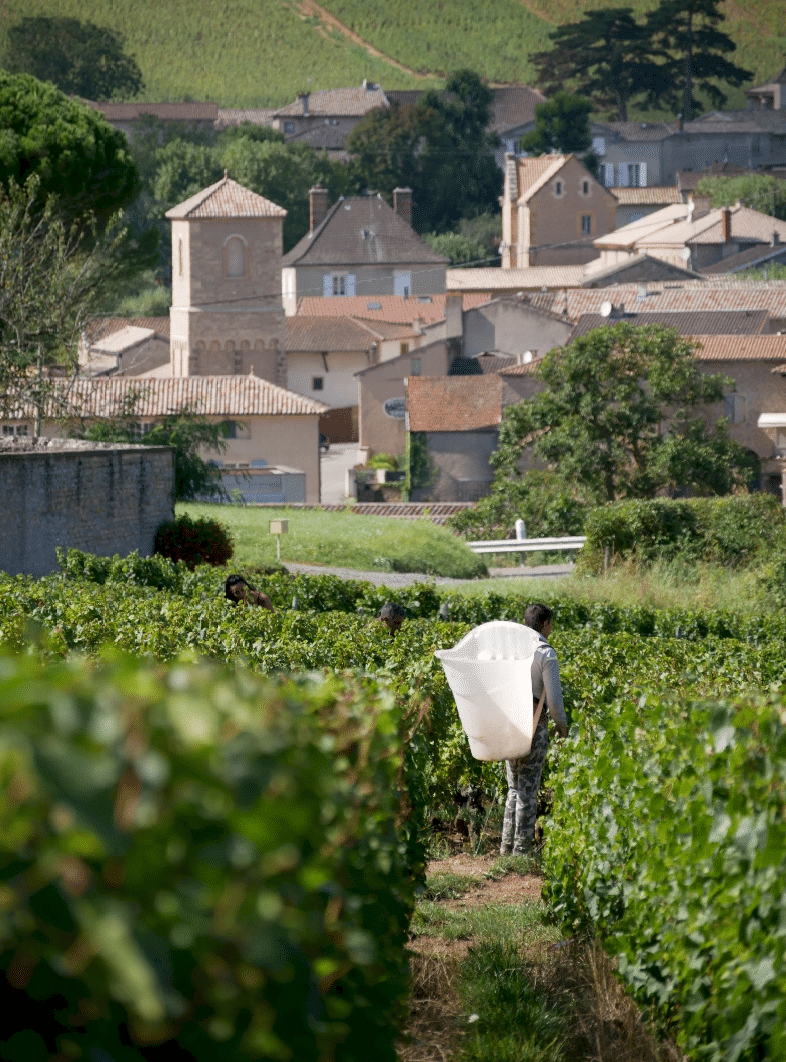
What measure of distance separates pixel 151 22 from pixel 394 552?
149 meters

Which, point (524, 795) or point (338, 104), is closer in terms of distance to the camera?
point (524, 795)

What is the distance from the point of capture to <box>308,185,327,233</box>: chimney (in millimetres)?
95625

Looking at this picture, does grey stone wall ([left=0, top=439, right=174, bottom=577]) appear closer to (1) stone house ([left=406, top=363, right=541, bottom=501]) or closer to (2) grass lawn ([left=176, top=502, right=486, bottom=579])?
(2) grass lawn ([left=176, top=502, right=486, bottom=579])

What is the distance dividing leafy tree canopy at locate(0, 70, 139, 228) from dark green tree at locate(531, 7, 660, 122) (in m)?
97.0

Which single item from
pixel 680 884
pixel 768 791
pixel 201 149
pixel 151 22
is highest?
pixel 151 22

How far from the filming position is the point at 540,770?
864cm

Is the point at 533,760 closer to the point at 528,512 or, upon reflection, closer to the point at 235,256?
the point at 528,512

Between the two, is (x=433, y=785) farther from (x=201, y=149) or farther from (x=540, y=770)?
(x=201, y=149)

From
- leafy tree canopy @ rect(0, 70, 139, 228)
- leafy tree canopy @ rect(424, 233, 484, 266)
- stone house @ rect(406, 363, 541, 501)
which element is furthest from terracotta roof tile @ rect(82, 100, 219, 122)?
leafy tree canopy @ rect(0, 70, 139, 228)

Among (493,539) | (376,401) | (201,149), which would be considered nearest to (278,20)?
(201,149)

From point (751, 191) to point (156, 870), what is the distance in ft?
334

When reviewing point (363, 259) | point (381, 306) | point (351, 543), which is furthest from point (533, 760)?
point (363, 259)

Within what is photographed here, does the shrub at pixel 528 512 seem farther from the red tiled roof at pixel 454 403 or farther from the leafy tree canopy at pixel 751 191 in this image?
the leafy tree canopy at pixel 751 191

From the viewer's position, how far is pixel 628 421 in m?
47.0
